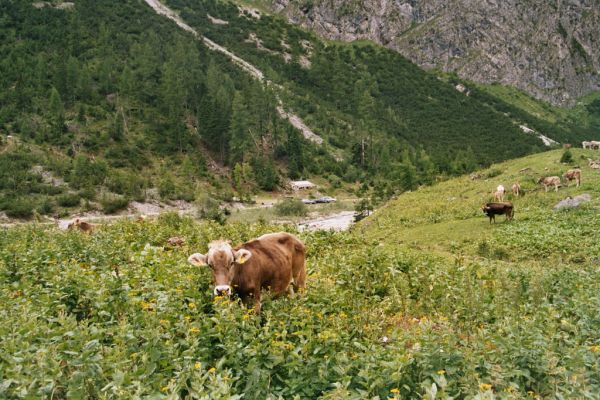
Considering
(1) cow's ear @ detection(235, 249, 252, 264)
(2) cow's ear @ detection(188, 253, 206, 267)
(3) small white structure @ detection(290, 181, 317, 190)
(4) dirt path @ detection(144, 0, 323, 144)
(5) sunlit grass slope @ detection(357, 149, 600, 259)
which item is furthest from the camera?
(4) dirt path @ detection(144, 0, 323, 144)

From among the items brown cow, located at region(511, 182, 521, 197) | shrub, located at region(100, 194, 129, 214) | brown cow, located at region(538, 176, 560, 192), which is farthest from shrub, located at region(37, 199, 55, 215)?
brown cow, located at region(538, 176, 560, 192)

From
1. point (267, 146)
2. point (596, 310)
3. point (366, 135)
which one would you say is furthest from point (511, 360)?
point (366, 135)

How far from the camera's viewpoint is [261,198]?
9812cm

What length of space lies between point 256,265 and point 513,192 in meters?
29.4

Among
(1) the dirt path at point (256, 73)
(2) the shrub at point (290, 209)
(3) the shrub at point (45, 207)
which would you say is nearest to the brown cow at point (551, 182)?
(2) the shrub at point (290, 209)

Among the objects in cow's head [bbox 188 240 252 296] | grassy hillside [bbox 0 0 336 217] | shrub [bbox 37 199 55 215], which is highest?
cow's head [bbox 188 240 252 296]

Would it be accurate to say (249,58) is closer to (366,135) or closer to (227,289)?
(366,135)

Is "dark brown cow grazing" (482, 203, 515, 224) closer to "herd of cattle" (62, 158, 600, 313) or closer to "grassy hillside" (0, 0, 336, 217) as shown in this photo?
"herd of cattle" (62, 158, 600, 313)

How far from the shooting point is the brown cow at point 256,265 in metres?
8.48

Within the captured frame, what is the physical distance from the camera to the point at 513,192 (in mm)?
33312

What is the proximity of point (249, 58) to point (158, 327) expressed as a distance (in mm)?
187926

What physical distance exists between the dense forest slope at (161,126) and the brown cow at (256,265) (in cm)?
5881

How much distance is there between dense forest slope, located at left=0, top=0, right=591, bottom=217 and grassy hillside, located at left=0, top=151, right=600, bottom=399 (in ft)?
191

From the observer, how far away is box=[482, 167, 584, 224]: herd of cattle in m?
27.3
